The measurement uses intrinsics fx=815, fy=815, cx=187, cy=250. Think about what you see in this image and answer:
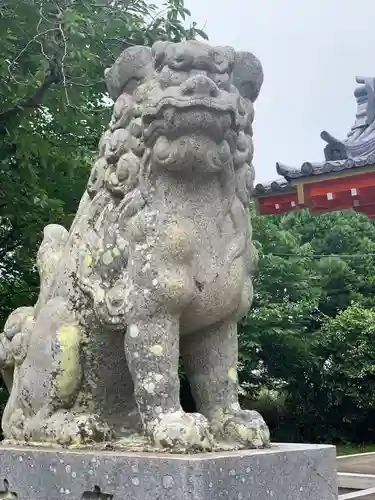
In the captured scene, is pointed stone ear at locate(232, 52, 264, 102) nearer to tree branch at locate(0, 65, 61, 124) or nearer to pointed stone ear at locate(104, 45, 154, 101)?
pointed stone ear at locate(104, 45, 154, 101)

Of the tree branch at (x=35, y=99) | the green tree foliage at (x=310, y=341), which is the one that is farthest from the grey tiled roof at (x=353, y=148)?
the tree branch at (x=35, y=99)

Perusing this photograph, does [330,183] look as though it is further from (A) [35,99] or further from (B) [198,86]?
(B) [198,86]

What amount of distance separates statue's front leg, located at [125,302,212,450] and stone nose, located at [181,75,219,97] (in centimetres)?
81

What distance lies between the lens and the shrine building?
12586 mm

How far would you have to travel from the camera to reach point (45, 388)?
3.28m

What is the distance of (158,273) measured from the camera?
9.96 ft

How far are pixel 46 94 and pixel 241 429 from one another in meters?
4.87

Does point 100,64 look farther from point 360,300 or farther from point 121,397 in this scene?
point 360,300

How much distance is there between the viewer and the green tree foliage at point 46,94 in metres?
6.76

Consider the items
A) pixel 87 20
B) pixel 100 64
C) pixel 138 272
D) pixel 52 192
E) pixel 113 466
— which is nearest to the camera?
pixel 113 466

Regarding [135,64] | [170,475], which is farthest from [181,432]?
[135,64]

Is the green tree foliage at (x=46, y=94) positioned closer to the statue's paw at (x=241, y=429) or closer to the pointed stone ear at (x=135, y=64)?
the pointed stone ear at (x=135, y=64)

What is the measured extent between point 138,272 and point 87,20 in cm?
423

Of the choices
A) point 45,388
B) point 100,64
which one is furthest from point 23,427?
point 100,64
